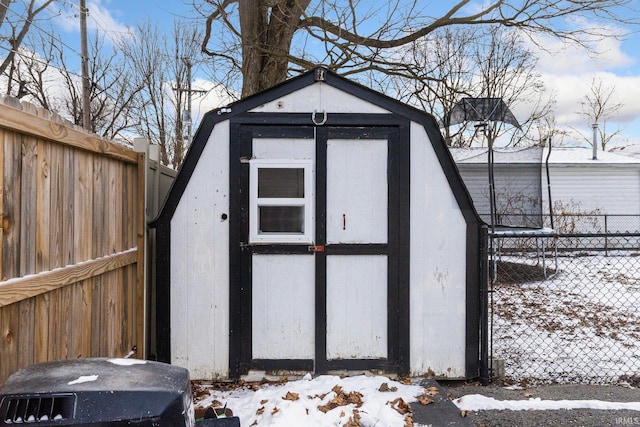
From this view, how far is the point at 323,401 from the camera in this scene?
3.35 meters

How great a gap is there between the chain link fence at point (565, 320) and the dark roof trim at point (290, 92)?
0.91 metres

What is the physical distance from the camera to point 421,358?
3.96m

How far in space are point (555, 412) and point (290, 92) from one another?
316 centimetres

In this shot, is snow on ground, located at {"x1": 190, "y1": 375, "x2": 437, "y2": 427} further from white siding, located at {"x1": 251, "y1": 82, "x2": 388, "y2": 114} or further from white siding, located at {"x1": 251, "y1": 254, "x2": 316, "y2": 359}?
white siding, located at {"x1": 251, "y1": 82, "x2": 388, "y2": 114}

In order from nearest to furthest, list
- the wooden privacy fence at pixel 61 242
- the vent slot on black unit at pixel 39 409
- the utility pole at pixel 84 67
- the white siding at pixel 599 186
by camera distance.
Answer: the vent slot on black unit at pixel 39 409 < the wooden privacy fence at pixel 61 242 < the utility pole at pixel 84 67 < the white siding at pixel 599 186

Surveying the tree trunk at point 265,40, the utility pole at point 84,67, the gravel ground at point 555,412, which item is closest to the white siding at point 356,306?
→ the gravel ground at point 555,412

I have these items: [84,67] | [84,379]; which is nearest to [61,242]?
[84,379]

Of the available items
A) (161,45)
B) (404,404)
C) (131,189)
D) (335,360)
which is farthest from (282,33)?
(161,45)

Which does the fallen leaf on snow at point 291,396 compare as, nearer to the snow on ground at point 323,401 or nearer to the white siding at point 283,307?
the snow on ground at point 323,401

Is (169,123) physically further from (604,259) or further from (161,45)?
(604,259)

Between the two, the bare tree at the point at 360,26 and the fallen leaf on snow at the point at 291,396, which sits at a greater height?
the bare tree at the point at 360,26

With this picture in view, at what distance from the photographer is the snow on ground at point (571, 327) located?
4598 mm

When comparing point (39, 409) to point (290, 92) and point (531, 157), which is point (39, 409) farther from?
point (531, 157)

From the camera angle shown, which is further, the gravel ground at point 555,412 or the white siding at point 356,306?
the white siding at point 356,306
